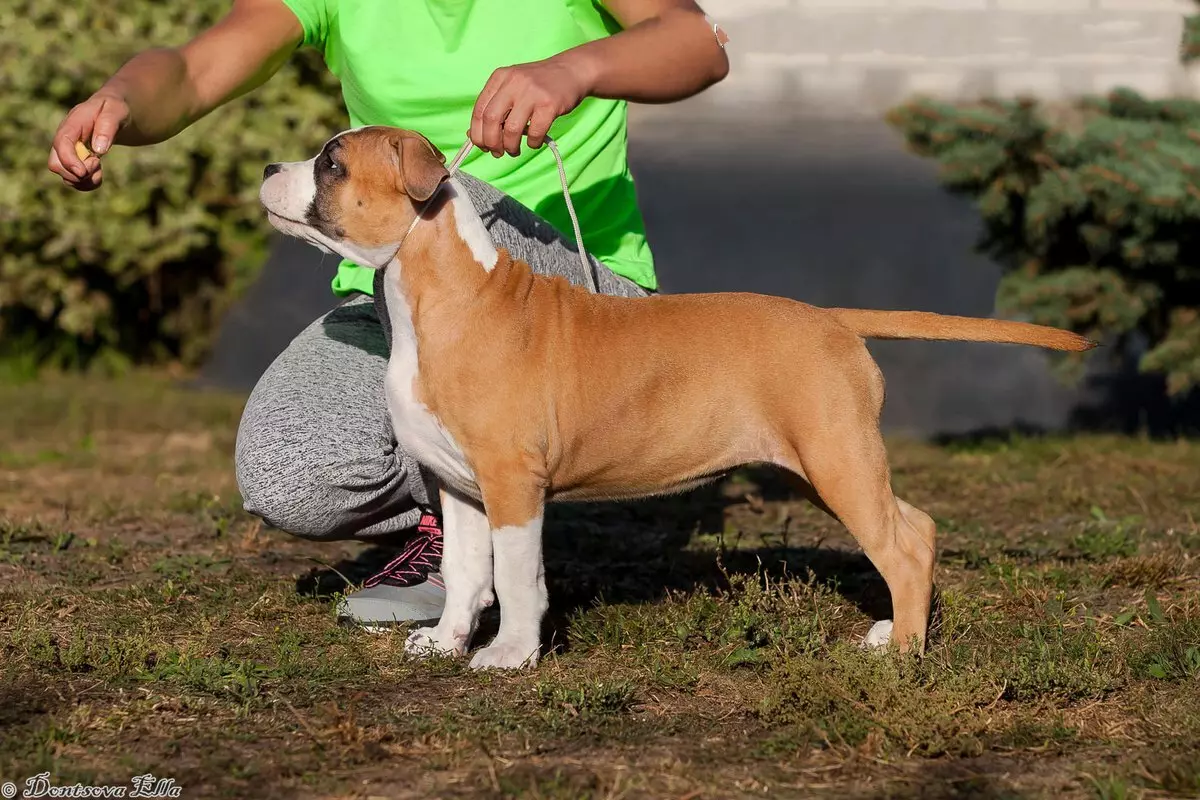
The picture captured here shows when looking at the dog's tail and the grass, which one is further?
the dog's tail

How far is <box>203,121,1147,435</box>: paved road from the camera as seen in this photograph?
8516 mm

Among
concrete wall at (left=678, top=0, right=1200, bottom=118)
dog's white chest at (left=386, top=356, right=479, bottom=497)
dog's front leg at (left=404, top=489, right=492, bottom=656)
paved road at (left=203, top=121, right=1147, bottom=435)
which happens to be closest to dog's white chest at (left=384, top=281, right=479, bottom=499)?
dog's white chest at (left=386, top=356, right=479, bottom=497)

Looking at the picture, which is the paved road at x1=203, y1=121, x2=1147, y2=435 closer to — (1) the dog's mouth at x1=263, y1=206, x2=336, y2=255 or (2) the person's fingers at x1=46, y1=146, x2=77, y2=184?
(2) the person's fingers at x1=46, y1=146, x2=77, y2=184

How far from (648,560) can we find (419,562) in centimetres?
108

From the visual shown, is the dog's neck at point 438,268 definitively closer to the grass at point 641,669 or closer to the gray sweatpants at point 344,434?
the gray sweatpants at point 344,434

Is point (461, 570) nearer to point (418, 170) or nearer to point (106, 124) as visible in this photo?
point (418, 170)

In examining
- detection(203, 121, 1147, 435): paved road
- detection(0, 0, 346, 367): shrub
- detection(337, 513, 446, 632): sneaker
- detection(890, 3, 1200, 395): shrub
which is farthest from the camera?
detection(203, 121, 1147, 435): paved road

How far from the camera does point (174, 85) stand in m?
4.38

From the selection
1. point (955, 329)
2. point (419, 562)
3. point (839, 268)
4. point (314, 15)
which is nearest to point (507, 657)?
point (419, 562)

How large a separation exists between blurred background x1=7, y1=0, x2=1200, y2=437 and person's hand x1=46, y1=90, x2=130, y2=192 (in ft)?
14.2

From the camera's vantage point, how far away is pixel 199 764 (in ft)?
10.5

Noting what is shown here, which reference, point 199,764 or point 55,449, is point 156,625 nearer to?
point 199,764

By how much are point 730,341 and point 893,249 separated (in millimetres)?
5283

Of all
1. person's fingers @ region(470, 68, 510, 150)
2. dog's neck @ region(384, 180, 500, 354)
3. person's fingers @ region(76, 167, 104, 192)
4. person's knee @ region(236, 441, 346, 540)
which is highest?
person's fingers @ region(470, 68, 510, 150)
